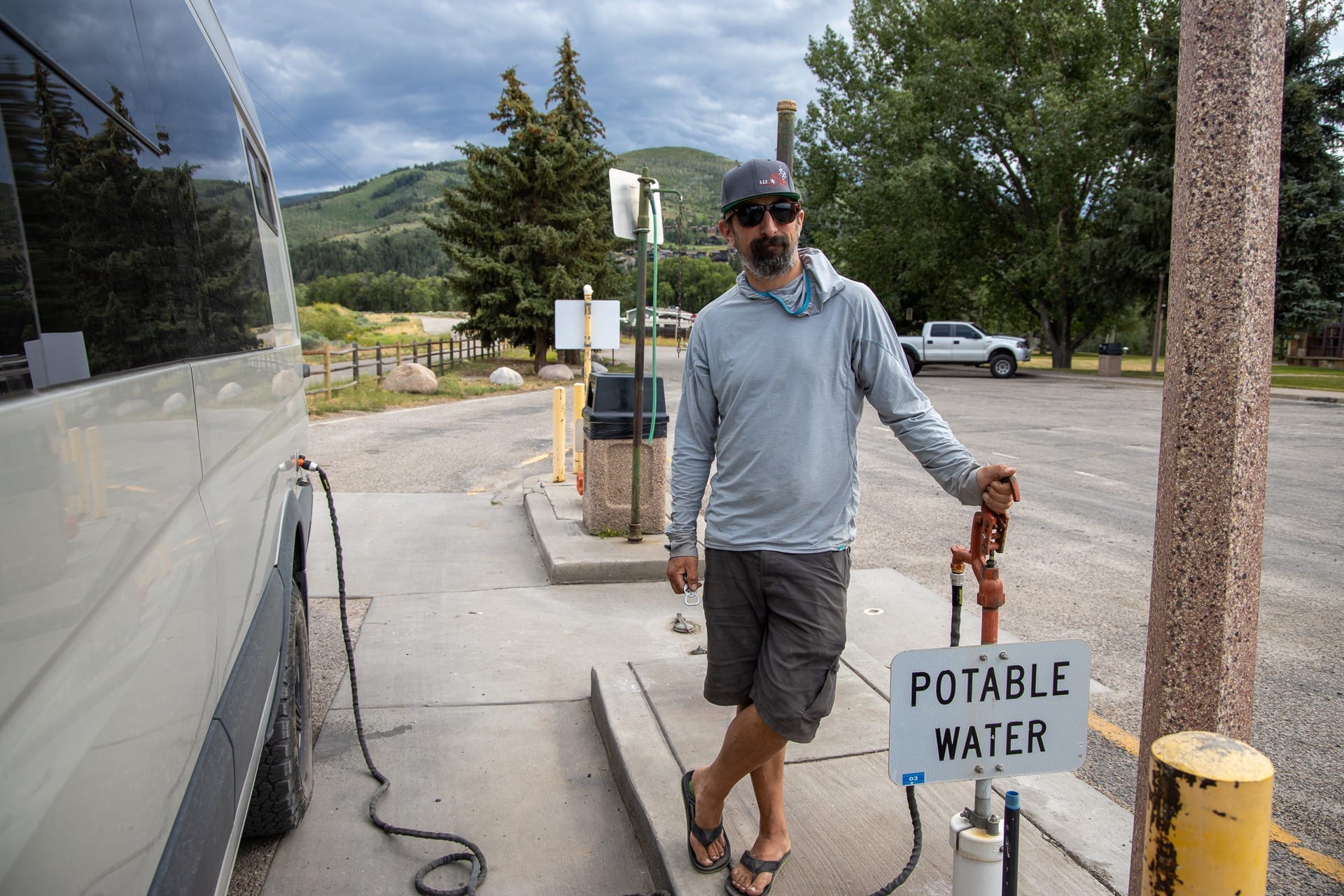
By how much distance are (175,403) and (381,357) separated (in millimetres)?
25010

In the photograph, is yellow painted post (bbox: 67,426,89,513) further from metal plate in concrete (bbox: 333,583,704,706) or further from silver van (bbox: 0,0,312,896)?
metal plate in concrete (bbox: 333,583,704,706)

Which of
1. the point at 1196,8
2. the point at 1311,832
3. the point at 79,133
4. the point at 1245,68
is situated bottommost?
the point at 1311,832

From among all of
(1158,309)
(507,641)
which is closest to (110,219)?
(507,641)

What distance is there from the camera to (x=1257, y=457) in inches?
81.9

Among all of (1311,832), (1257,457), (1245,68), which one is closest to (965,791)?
(1311,832)

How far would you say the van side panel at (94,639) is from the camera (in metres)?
0.99

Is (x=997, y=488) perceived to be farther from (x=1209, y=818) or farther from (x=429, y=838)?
(x=429, y=838)

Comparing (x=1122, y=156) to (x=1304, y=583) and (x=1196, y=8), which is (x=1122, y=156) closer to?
(x=1304, y=583)

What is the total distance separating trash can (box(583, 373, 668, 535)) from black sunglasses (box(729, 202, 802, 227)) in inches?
152

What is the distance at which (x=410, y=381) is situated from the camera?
21625 millimetres

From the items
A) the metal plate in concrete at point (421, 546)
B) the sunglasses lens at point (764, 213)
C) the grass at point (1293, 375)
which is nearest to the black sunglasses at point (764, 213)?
the sunglasses lens at point (764, 213)

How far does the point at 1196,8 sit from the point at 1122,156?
33032 millimetres

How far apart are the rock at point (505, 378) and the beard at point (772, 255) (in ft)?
78.4

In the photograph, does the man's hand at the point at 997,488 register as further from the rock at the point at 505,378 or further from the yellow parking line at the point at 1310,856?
the rock at the point at 505,378
